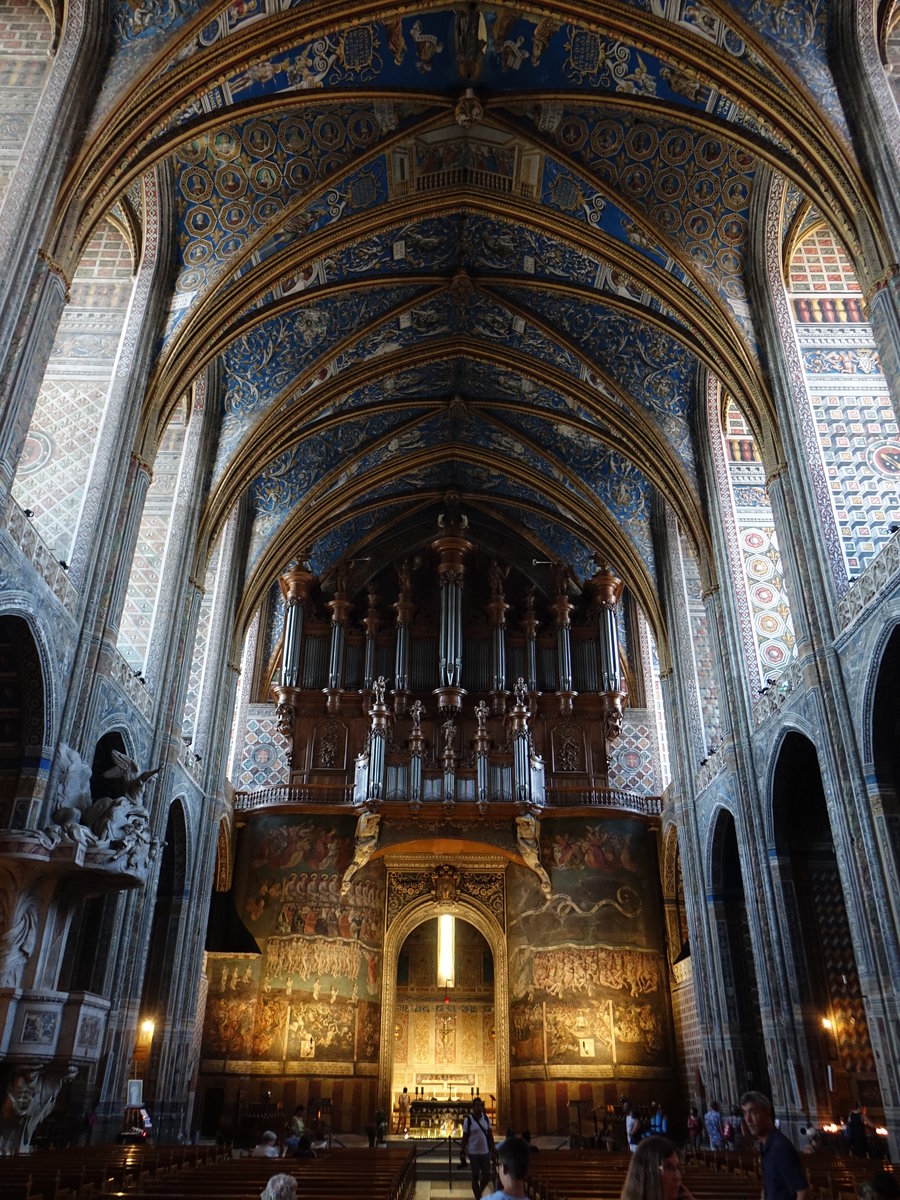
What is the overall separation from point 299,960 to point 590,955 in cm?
717

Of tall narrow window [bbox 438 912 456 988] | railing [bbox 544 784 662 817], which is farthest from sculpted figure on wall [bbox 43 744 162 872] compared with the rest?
tall narrow window [bbox 438 912 456 988]

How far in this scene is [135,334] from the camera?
1574cm

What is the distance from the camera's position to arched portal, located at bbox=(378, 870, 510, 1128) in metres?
22.6

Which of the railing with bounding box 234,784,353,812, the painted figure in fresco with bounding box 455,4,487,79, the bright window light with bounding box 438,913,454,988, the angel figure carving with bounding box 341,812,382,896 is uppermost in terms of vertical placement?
the painted figure in fresco with bounding box 455,4,487,79

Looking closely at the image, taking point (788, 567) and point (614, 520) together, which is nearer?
point (788, 567)

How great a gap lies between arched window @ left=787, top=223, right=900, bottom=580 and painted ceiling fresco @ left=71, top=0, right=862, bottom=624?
0.97 metres

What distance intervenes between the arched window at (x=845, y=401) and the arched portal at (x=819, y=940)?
380cm

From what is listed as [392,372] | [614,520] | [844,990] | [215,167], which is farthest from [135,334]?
[844,990]

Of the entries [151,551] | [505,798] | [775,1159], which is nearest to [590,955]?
[505,798]

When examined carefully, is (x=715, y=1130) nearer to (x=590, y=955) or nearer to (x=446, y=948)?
(x=590, y=955)

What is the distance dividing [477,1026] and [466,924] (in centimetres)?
294

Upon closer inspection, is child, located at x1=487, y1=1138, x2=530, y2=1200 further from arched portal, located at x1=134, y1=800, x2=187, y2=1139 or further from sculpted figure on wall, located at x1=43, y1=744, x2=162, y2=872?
arched portal, located at x1=134, y1=800, x2=187, y2=1139

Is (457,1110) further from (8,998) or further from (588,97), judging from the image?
(588,97)

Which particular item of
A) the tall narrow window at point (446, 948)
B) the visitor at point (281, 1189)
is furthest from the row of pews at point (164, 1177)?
the tall narrow window at point (446, 948)
